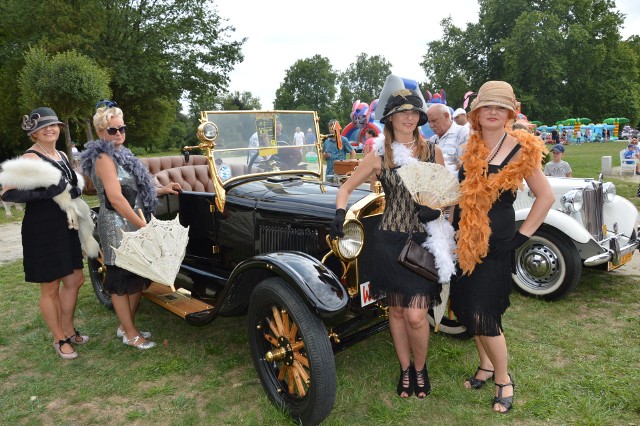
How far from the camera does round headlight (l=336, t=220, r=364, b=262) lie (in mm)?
2646

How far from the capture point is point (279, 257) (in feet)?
8.57

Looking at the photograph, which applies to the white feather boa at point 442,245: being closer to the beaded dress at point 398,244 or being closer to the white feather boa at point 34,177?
the beaded dress at point 398,244

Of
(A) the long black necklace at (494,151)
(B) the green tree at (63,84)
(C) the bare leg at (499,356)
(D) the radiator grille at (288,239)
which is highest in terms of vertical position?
(B) the green tree at (63,84)

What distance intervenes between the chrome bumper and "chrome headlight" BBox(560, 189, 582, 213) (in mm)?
401

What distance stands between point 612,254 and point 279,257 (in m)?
3.33

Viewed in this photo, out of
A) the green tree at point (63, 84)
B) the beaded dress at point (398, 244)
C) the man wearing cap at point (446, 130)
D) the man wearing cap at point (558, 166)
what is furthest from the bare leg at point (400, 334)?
the green tree at point (63, 84)

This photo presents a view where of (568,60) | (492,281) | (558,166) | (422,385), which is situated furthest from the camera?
(568,60)

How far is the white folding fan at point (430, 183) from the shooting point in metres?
2.29

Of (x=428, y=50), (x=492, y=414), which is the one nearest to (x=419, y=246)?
(x=492, y=414)

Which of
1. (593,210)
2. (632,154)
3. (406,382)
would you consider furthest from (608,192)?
(632,154)

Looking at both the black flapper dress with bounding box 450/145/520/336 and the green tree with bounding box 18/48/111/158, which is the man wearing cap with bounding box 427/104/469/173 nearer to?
the black flapper dress with bounding box 450/145/520/336

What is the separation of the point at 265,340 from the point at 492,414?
138 centimetres

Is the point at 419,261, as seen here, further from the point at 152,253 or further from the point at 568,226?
the point at 568,226

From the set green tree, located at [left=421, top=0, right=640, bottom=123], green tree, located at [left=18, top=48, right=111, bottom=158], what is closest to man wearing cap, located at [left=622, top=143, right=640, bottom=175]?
green tree, located at [left=18, top=48, right=111, bottom=158]
